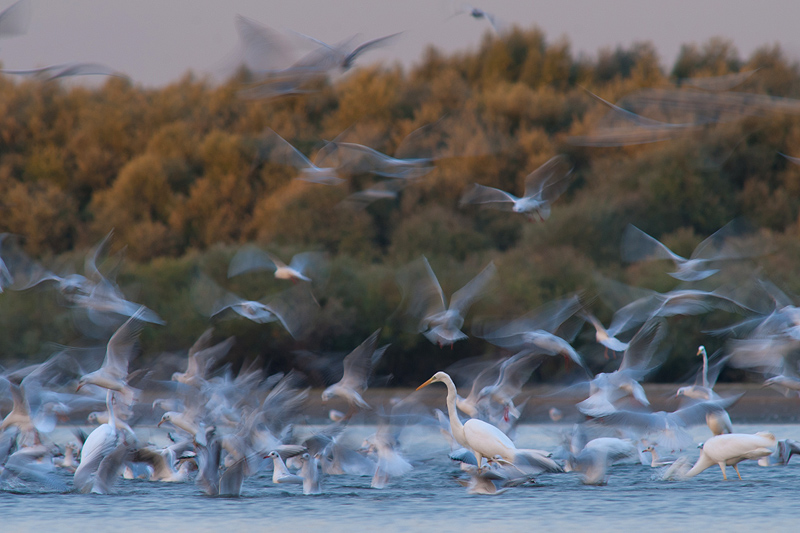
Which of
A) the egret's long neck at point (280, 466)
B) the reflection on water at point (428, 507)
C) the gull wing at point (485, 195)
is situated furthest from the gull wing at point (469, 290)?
the egret's long neck at point (280, 466)

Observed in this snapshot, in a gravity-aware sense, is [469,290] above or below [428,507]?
above

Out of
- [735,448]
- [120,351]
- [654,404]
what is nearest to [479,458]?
[735,448]

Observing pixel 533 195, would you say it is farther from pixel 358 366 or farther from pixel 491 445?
pixel 491 445

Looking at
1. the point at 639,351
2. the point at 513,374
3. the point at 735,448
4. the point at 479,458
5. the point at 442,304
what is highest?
the point at 442,304

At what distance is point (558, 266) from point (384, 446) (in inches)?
603

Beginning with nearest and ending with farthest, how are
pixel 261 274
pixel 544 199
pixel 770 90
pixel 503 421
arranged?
pixel 503 421
pixel 544 199
pixel 261 274
pixel 770 90

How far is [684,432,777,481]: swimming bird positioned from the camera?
11.4 metres

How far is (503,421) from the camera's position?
1384 cm

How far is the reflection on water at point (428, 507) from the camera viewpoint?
10234 mm

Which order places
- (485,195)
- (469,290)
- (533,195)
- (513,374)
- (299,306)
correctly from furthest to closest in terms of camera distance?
(299,306) → (485,195) → (469,290) → (533,195) → (513,374)

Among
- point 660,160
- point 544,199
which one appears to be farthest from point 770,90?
point 544,199

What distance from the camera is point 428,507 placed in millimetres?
11047

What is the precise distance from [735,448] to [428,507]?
362cm

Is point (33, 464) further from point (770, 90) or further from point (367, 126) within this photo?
point (770, 90)
